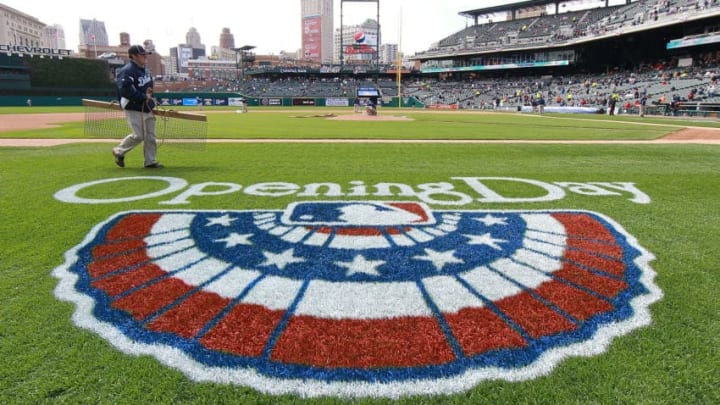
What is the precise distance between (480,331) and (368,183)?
4346mm

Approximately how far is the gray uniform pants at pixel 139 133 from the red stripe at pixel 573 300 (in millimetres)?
7211

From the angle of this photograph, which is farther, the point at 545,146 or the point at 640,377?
the point at 545,146

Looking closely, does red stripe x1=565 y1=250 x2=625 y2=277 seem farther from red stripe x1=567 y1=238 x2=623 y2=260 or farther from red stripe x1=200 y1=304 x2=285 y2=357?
red stripe x1=200 y1=304 x2=285 y2=357

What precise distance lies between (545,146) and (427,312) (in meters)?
10.9

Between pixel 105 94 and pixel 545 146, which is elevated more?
pixel 105 94

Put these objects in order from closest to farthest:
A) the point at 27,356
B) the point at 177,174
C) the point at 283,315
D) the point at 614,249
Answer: the point at 27,356 < the point at 283,315 < the point at 614,249 < the point at 177,174

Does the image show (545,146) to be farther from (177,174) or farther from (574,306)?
(574,306)

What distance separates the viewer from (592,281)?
325 centimetres

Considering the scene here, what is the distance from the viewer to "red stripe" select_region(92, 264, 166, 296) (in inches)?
122

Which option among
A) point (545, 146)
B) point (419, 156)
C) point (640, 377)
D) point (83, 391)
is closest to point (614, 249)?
point (640, 377)

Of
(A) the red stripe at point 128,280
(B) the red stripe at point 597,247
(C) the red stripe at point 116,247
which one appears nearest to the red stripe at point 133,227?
(C) the red stripe at point 116,247

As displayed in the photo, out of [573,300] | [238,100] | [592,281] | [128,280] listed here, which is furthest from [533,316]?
[238,100]

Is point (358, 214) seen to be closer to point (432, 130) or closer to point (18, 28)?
point (432, 130)

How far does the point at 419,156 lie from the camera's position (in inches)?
397
